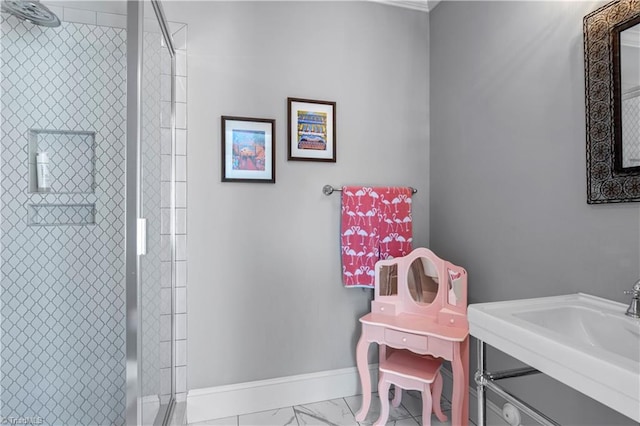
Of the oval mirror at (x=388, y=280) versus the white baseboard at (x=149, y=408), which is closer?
the white baseboard at (x=149, y=408)

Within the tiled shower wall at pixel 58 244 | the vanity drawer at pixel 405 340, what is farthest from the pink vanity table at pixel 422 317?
the tiled shower wall at pixel 58 244

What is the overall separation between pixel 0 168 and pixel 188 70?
98cm

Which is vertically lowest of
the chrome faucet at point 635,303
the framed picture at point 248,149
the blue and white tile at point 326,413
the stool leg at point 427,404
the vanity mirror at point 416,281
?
the blue and white tile at point 326,413

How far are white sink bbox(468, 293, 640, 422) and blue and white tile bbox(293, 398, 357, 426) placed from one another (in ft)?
3.65

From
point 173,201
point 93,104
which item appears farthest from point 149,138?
point 173,201

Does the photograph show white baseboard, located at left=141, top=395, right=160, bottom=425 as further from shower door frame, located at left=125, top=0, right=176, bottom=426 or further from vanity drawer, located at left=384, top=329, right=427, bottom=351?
vanity drawer, located at left=384, top=329, right=427, bottom=351

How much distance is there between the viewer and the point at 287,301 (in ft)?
6.65

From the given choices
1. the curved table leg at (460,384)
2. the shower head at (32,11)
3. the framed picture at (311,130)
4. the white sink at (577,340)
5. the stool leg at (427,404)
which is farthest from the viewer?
the framed picture at (311,130)

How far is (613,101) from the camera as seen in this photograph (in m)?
1.17

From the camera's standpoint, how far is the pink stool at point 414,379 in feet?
5.46

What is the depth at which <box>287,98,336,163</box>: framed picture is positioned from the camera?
2.02 metres

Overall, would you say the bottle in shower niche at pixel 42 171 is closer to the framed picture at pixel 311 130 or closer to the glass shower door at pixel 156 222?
the glass shower door at pixel 156 222

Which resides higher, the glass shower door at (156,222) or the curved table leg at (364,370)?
the glass shower door at (156,222)

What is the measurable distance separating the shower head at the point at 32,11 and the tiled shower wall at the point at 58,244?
3 cm
